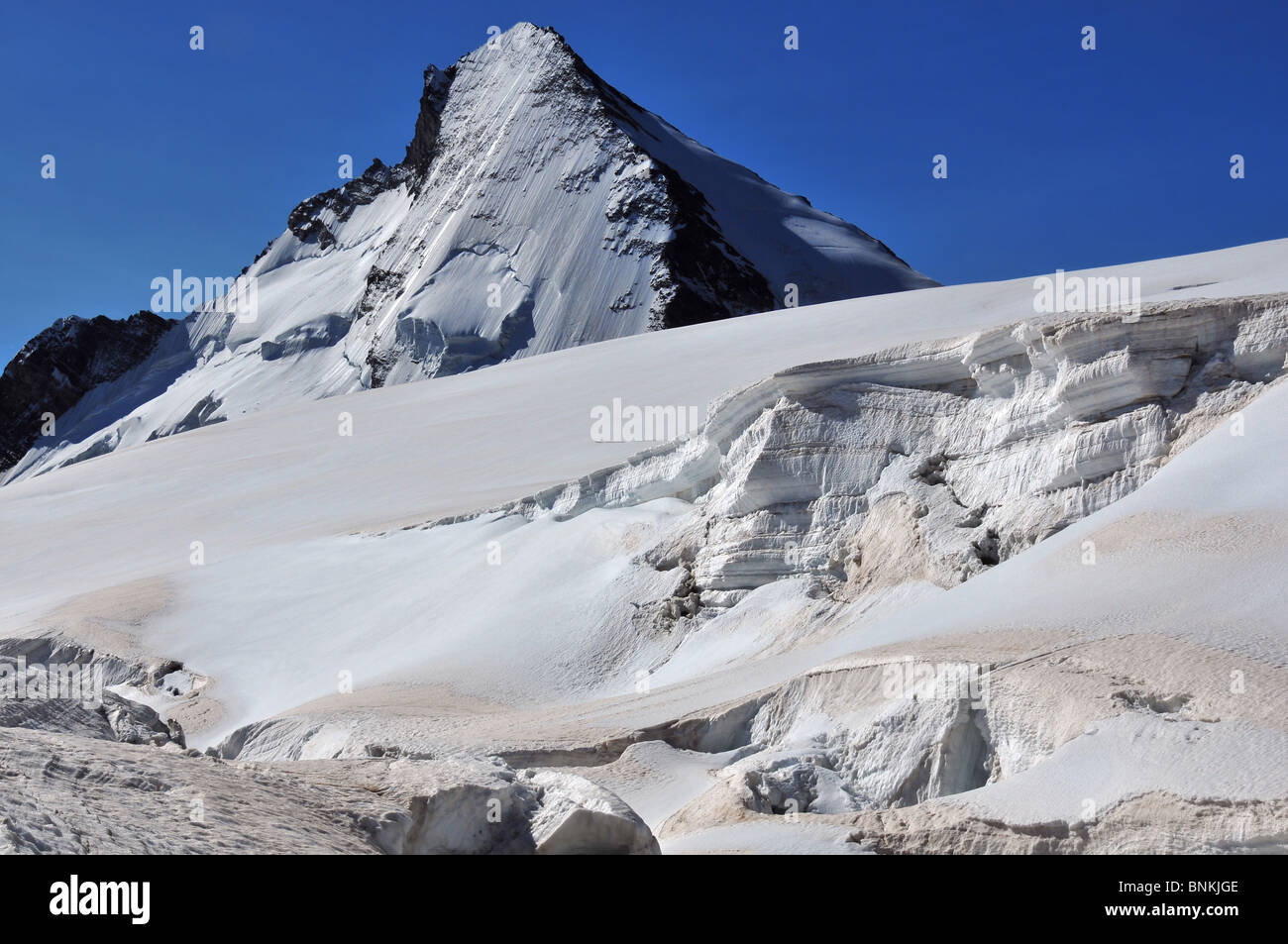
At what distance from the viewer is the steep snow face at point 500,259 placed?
51250mm

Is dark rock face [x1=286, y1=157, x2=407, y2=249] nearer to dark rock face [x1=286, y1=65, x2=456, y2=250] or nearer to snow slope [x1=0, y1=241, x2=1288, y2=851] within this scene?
dark rock face [x1=286, y1=65, x2=456, y2=250]

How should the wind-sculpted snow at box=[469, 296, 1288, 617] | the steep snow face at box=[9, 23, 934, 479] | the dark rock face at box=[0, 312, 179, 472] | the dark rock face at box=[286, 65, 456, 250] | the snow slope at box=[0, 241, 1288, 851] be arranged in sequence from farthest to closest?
the dark rock face at box=[0, 312, 179, 472]
the dark rock face at box=[286, 65, 456, 250]
the steep snow face at box=[9, 23, 934, 479]
the wind-sculpted snow at box=[469, 296, 1288, 617]
the snow slope at box=[0, 241, 1288, 851]

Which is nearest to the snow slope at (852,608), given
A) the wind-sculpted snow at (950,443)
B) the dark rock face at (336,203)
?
the wind-sculpted snow at (950,443)

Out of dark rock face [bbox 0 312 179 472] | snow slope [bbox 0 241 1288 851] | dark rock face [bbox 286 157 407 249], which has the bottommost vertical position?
snow slope [bbox 0 241 1288 851]

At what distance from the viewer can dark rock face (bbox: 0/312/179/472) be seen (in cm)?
7081

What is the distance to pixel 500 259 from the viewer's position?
174 ft

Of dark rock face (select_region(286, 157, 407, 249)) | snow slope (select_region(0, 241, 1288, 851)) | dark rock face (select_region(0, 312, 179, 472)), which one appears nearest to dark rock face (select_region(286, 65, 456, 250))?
dark rock face (select_region(286, 157, 407, 249))

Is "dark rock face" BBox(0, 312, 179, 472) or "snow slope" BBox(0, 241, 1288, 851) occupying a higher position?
"dark rock face" BBox(0, 312, 179, 472)

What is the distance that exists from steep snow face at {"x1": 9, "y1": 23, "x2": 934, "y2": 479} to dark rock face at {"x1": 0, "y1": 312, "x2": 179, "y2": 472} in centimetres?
201

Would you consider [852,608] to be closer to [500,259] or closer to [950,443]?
[950,443]

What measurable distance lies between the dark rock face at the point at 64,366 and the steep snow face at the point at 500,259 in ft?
6.58

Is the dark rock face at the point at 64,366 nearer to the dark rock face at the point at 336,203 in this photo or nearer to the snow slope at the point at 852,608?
the dark rock face at the point at 336,203

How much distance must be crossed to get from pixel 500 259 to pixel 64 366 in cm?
3467

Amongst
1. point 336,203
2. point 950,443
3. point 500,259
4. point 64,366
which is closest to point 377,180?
point 336,203
